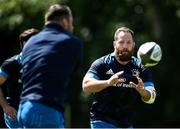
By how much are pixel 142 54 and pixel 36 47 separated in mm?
3673

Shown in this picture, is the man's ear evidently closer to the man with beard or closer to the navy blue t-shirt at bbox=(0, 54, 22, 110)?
the man with beard

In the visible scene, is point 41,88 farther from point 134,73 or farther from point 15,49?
point 15,49

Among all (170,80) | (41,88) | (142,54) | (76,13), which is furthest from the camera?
(170,80)

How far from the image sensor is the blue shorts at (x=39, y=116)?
8.04m

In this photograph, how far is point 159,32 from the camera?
24922 mm

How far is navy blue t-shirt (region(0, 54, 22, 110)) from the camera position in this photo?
1044 centimetres

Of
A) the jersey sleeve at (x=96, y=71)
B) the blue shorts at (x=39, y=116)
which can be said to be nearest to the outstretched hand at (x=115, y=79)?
the jersey sleeve at (x=96, y=71)

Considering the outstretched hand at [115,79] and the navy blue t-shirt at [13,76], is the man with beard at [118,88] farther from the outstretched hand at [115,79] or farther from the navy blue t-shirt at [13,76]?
the navy blue t-shirt at [13,76]

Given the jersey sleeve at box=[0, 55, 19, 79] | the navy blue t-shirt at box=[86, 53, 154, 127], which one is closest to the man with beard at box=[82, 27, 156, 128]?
the navy blue t-shirt at box=[86, 53, 154, 127]

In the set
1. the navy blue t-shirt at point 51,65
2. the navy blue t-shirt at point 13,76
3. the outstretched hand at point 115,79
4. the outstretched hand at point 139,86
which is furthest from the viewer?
the navy blue t-shirt at point 13,76

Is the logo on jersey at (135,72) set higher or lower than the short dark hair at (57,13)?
lower

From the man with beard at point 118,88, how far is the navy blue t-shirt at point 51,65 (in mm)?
2000

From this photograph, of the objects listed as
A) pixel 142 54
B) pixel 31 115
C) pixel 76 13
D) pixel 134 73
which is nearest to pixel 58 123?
pixel 31 115

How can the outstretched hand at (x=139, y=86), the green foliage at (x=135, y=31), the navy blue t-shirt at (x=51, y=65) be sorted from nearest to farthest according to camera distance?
1. the navy blue t-shirt at (x=51, y=65)
2. the outstretched hand at (x=139, y=86)
3. the green foliage at (x=135, y=31)
